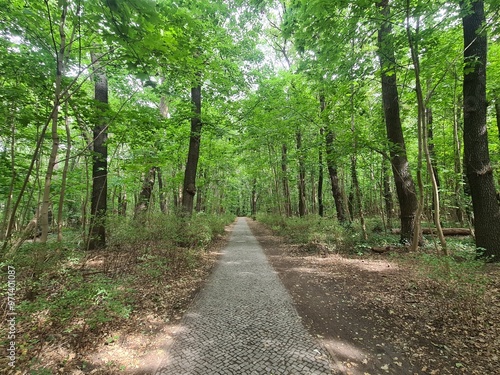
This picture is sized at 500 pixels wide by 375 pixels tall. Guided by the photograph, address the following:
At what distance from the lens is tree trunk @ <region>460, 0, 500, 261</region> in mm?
5250

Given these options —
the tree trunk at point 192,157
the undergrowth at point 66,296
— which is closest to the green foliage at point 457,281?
the undergrowth at point 66,296

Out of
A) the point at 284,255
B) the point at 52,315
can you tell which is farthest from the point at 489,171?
the point at 52,315

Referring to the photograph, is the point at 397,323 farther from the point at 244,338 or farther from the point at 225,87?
the point at 225,87

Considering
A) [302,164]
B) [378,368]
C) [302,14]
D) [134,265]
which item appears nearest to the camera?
[378,368]

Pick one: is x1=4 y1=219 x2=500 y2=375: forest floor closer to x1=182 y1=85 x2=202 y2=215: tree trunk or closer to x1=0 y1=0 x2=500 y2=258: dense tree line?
x1=0 y1=0 x2=500 y2=258: dense tree line

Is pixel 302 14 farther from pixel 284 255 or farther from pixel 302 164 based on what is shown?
pixel 302 164

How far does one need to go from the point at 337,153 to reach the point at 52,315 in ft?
25.5

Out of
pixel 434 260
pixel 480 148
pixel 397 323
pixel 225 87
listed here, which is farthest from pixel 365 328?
pixel 225 87

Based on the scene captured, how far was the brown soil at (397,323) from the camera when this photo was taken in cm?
261

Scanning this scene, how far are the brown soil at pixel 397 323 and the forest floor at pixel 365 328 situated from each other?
0.01 m

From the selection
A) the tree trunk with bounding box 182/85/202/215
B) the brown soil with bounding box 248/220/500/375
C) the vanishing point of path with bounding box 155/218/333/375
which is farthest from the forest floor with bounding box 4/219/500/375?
the tree trunk with bounding box 182/85/202/215

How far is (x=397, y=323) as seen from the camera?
3.45m

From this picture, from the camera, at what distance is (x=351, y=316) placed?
377 cm

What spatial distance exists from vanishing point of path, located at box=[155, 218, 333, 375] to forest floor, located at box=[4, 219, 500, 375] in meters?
0.18
